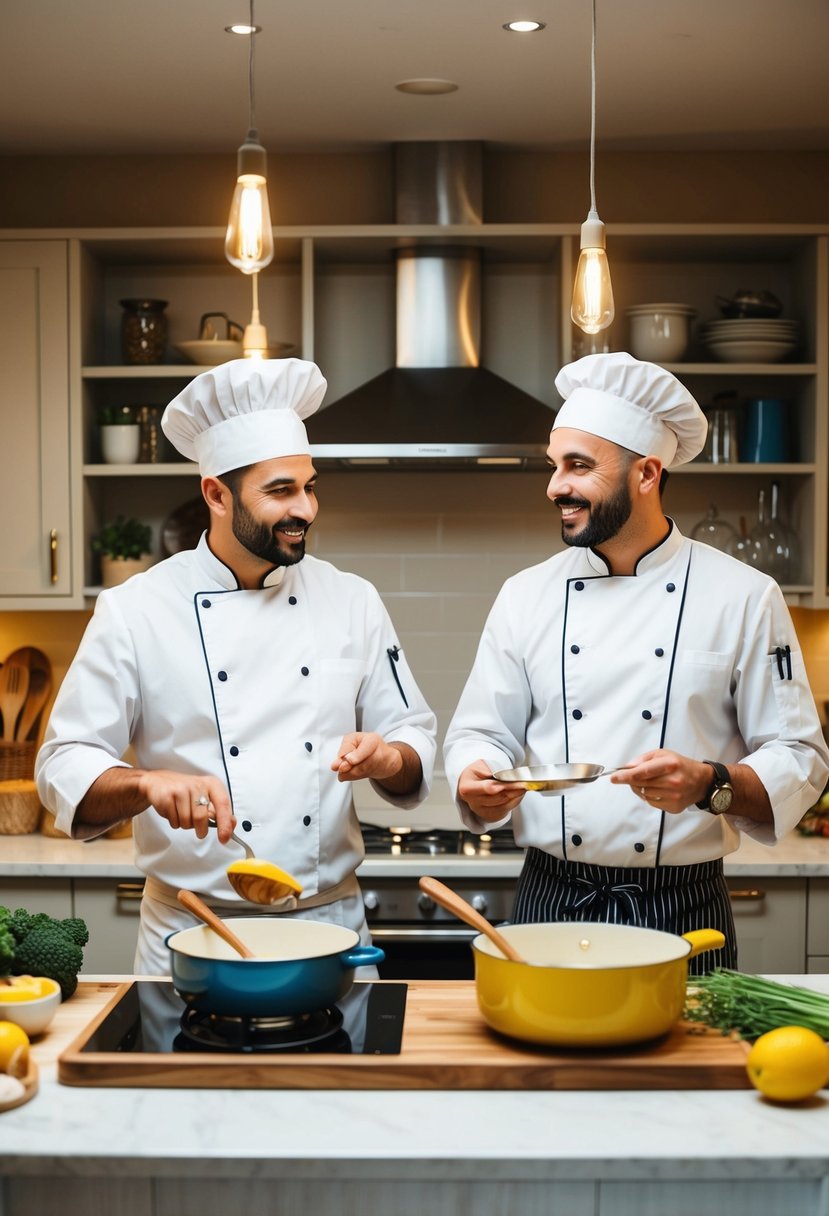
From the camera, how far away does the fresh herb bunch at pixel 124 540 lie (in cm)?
369

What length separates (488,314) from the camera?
12.8 feet

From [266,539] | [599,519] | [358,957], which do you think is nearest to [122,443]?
[266,539]

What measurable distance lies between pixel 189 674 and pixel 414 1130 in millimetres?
1038

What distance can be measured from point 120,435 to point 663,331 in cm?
153

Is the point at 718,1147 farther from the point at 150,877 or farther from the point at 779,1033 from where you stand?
the point at 150,877

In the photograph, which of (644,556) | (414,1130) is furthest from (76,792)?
(644,556)

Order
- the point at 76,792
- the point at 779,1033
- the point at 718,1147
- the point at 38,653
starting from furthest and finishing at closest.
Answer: the point at 38,653, the point at 76,792, the point at 779,1033, the point at 718,1147

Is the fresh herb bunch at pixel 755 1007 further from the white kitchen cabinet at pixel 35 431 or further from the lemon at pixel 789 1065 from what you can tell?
the white kitchen cabinet at pixel 35 431

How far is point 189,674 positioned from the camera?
7.33 ft

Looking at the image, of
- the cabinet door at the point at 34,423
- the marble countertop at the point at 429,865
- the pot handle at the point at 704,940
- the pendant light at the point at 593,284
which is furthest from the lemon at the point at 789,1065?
the cabinet door at the point at 34,423

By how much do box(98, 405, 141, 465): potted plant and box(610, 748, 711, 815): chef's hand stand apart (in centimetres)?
223

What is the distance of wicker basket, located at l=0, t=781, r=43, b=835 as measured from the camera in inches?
141

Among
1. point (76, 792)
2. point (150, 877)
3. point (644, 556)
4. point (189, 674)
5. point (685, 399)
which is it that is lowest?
point (150, 877)

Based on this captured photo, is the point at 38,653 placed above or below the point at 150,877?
above
